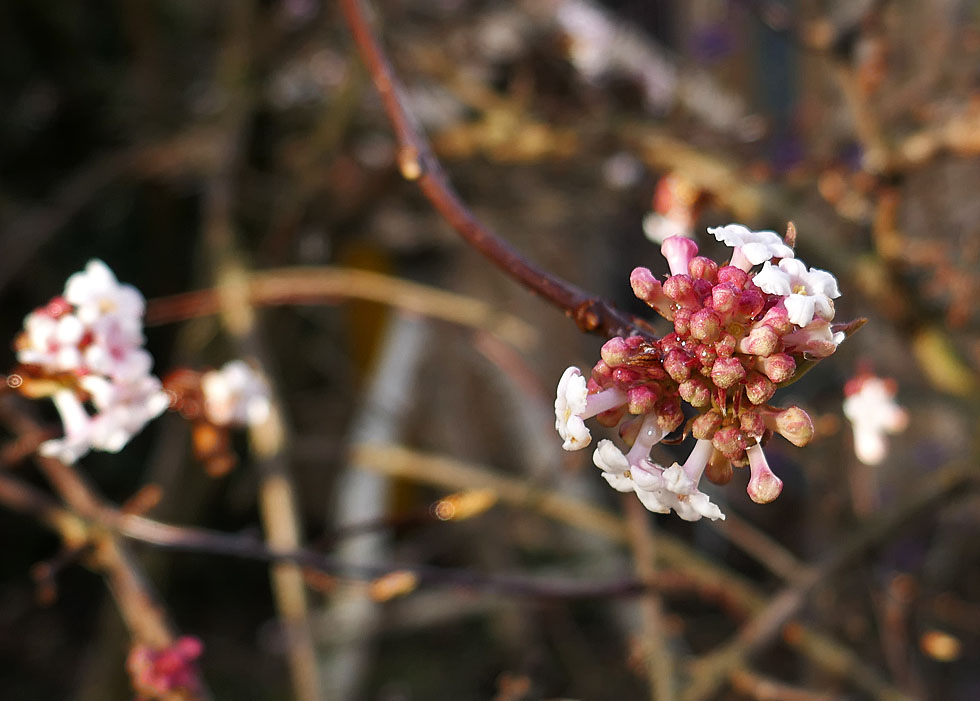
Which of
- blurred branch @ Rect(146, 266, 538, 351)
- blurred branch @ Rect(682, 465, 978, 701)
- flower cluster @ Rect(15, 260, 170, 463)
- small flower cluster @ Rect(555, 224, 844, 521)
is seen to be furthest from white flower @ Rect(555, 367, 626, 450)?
blurred branch @ Rect(146, 266, 538, 351)

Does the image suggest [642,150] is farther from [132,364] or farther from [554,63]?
[132,364]

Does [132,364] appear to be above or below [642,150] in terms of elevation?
below

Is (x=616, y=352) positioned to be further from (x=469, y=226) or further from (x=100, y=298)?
(x=100, y=298)

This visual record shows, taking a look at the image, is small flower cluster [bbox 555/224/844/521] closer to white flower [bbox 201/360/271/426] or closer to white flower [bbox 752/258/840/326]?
white flower [bbox 752/258/840/326]


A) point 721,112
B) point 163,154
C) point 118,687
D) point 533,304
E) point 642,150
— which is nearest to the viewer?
point 118,687

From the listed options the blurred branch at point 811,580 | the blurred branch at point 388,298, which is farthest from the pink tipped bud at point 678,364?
the blurred branch at point 388,298

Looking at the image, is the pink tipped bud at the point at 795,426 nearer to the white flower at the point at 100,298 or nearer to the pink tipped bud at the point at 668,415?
the pink tipped bud at the point at 668,415

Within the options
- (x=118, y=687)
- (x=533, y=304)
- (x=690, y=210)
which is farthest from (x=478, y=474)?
(x=533, y=304)

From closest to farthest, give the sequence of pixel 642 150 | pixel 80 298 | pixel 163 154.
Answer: pixel 80 298, pixel 642 150, pixel 163 154
